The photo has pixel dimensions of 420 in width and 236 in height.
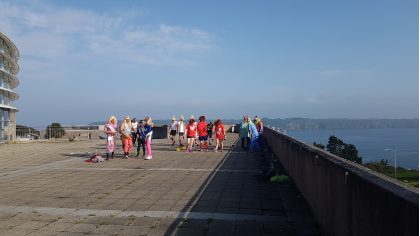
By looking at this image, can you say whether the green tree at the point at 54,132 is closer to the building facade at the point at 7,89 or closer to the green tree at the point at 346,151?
the building facade at the point at 7,89

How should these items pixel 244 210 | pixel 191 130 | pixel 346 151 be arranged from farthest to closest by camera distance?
pixel 346 151 < pixel 191 130 < pixel 244 210

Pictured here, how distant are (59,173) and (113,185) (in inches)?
134

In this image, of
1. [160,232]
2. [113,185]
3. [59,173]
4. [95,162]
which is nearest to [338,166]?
[160,232]

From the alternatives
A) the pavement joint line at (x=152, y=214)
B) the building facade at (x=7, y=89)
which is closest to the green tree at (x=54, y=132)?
the building facade at (x=7, y=89)

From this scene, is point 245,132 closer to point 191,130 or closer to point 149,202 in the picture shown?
point 191,130

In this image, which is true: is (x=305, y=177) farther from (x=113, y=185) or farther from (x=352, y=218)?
(x=113, y=185)

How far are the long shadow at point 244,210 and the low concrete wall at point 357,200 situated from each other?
41 cm

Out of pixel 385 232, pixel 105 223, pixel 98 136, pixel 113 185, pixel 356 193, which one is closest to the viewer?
pixel 385 232

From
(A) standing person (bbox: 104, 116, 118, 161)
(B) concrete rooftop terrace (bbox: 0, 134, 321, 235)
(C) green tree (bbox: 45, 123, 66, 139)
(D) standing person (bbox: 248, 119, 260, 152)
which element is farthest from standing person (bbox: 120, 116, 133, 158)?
(C) green tree (bbox: 45, 123, 66, 139)

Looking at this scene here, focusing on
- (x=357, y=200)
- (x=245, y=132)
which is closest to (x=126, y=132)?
(x=245, y=132)

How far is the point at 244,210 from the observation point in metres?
8.28

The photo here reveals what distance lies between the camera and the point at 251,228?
6938 mm

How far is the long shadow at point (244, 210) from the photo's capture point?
22.5ft

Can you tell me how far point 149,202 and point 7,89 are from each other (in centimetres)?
3178
